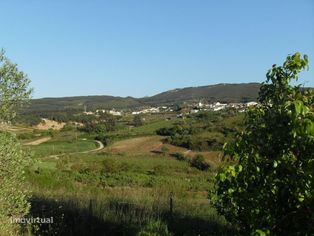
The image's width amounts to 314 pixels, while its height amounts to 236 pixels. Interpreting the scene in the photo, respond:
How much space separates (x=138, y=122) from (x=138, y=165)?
5481 centimetres

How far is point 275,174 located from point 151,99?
7364 inches

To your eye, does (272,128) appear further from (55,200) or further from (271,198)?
(55,200)

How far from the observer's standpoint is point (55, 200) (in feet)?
46.7

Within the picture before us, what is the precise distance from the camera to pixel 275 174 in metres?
4.43

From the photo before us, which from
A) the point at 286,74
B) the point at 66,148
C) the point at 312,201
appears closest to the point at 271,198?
the point at 312,201

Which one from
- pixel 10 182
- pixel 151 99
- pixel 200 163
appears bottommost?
pixel 200 163

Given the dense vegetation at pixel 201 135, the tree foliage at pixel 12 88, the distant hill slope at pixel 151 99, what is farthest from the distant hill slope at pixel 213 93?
the tree foliage at pixel 12 88

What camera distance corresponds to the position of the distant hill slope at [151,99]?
137500mm

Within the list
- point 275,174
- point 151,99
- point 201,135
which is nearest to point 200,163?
point 201,135

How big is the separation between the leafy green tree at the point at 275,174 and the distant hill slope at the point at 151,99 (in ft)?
386

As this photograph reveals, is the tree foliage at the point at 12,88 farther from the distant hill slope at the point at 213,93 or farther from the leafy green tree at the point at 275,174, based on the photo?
the distant hill slope at the point at 213,93

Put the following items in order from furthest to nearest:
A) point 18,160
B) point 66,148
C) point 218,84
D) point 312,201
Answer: point 218,84 < point 66,148 < point 18,160 < point 312,201

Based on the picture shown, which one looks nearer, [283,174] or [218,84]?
[283,174]

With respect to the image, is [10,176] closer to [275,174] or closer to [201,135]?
[275,174]
